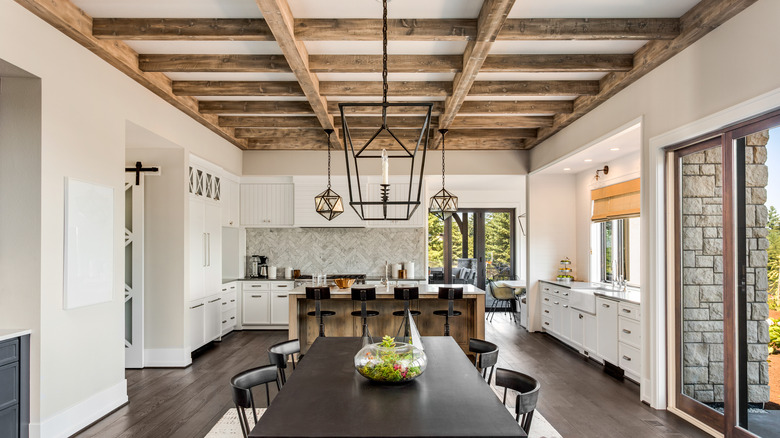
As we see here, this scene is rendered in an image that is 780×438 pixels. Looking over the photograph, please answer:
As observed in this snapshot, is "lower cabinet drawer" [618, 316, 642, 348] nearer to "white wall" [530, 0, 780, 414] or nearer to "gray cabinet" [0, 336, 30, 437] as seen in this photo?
"white wall" [530, 0, 780, 414]

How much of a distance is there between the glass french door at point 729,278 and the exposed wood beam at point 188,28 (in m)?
3.50

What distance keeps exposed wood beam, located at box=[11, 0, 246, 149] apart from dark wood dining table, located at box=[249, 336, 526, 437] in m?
2.90

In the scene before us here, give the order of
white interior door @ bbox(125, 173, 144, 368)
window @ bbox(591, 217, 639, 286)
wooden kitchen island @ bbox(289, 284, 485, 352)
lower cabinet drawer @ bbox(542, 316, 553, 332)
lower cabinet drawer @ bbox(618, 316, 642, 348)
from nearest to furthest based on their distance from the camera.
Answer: lower cabinet drawer @ bbox(618, 316, 642, 348) → white interior door @ bbox(125, 173, 144, 368) → wooden kitchen island @ bbox(289, 284, 485, 352) → window @ bbox(591, 217, 639, 286) → lower cabinet drawer @ bbox(542, 316, 553, 332)

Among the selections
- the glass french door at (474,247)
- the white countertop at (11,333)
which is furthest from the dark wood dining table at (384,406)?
the glass french door at (474,247)

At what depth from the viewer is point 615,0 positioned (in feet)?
10.4

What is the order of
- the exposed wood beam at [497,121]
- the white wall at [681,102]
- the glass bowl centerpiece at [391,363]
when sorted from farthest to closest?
the exposed wood beam at [497,121] → the white wall at [681,102] → the glass bowl centerpiece at [391,363]

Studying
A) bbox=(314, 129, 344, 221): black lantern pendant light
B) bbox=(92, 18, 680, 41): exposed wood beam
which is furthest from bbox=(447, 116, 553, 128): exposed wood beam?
bbox=(92, 18, 680, 41): exposed wood beam

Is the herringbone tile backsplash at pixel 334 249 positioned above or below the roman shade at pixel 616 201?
below

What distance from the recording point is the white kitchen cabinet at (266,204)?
7812 mm

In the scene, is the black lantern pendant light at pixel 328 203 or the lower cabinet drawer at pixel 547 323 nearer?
the black lantern pendant light at pixel 328 203

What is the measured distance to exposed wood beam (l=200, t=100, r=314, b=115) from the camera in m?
5.59

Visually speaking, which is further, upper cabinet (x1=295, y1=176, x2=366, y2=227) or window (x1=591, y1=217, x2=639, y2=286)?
upper cabinet (x1=295, y1=176, x2=366, y2=227)

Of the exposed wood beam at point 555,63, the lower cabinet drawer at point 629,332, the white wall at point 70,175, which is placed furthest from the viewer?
the lower cabinet drawer at point 629,332

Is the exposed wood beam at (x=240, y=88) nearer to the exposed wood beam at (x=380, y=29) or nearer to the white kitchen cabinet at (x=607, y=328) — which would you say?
the exposed wood beam at (x=380, y=29)
